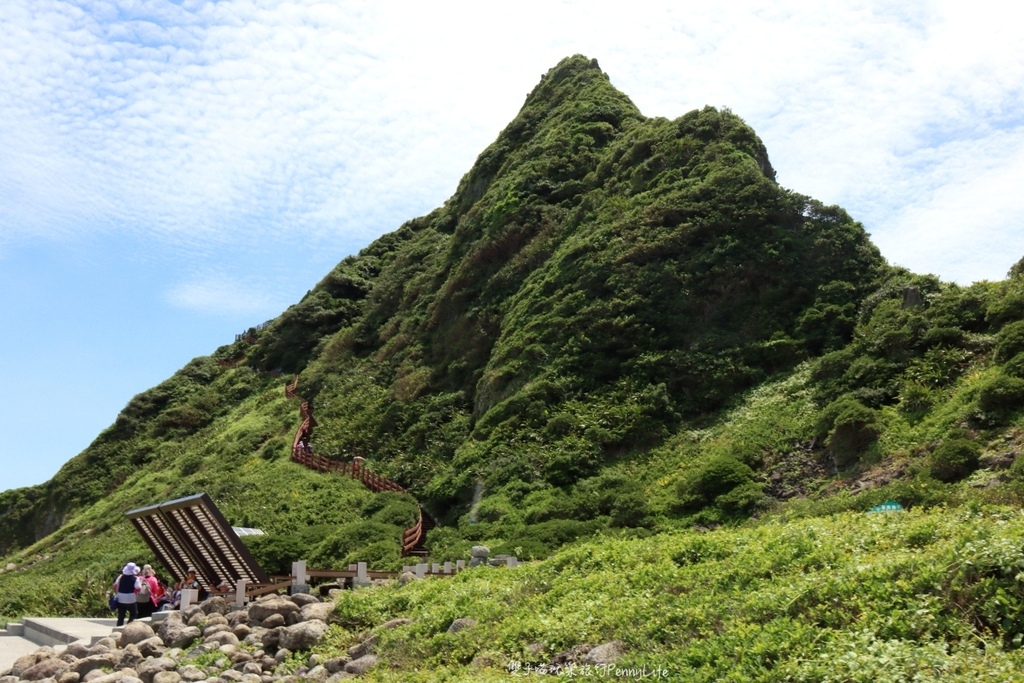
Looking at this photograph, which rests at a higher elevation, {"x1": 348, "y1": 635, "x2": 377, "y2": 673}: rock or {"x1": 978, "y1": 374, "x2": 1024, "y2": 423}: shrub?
{"x1": 978, "y1": 374, "x2": 1024, "y2": 423}: shrub

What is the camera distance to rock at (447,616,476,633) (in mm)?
9923

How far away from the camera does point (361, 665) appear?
1003 centimetres

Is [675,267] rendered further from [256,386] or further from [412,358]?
[256,386]

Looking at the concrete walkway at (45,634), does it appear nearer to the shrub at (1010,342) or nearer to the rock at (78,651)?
the rock at (78,651)

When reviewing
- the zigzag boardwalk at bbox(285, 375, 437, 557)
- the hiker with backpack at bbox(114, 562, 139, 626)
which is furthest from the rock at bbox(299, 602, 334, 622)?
the zigzag boardwalk at bbox(285, 375, 437, 557)

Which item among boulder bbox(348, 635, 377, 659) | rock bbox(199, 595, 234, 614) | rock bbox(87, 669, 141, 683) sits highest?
rock bbox(199, 595, 234, 614)

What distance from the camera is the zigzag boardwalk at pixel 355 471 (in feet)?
81.3

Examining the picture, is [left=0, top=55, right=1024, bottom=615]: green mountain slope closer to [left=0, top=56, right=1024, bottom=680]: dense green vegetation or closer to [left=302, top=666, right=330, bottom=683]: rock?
[left=0, top=56, right=1024, bottom=680]: dense green vegetation

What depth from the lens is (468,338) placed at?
3712 centimetres

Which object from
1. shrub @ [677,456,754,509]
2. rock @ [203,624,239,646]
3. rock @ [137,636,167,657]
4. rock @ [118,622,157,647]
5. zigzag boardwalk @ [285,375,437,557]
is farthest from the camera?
zigzag boardwalk @ [285,375,437,557]

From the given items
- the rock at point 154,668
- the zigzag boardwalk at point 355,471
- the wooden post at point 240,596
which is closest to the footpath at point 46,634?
the wooden post at point 240,596

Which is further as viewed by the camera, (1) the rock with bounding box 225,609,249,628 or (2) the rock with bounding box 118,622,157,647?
(2) the rock with bounding box 118,622,157,647

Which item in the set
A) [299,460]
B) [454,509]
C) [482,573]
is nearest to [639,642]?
[482,573]

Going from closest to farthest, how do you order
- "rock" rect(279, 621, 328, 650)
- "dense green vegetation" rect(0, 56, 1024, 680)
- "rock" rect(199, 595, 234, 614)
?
"dense green vegetation" rect(0, 56, 1024, 680) < "rock" rect(279, 621, 328, 650) < "rock" rect(199, 595, 234, 614)
